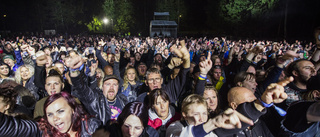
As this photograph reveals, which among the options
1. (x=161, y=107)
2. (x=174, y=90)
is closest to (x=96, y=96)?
(x=161, y=107)

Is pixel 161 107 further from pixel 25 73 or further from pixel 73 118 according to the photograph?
pixel 25 73

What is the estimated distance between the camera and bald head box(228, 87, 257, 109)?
8.61 feet

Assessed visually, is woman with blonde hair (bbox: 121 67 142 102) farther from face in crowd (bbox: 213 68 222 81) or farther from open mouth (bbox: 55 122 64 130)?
open mouth (bbox: 55 122 64 130)

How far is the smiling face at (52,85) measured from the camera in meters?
3.11

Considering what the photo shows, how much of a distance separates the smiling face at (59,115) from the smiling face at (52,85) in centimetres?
119

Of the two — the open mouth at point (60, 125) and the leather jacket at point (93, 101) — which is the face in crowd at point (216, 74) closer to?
the leather jacket at point (93, 101)

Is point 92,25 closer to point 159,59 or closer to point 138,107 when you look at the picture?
point 159,59

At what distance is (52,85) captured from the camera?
3111 mm

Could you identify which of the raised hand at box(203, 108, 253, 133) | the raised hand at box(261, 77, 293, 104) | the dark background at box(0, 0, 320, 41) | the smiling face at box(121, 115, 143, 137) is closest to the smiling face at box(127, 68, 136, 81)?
the smiling face at box(121, 115, 143, 137)

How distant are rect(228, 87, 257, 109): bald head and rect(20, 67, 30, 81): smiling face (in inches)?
165

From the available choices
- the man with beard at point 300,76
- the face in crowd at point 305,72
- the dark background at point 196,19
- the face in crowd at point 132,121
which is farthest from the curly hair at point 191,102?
the dark background at point 196,19

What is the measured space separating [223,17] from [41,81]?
1199 inches

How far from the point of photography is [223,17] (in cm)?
3006

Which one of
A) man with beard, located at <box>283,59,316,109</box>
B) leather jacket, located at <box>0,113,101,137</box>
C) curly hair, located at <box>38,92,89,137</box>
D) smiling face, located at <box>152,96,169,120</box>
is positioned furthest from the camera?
man with beard, located at <box>283,59,316,109</box>
